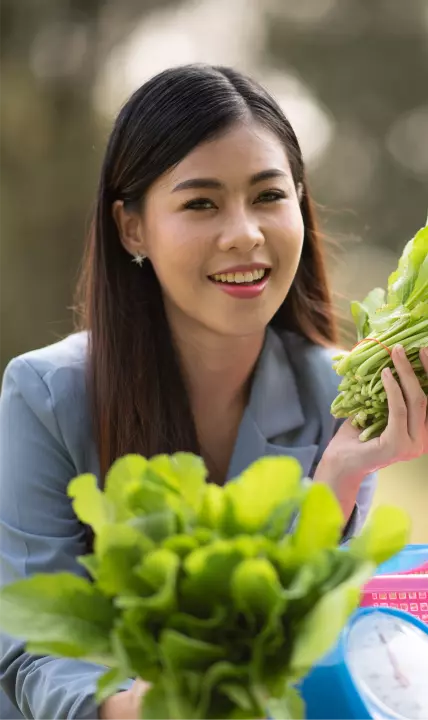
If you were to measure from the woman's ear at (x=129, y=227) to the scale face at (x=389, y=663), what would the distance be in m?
0.71

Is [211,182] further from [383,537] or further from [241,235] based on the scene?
[383,537]

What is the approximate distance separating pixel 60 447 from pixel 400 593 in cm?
57

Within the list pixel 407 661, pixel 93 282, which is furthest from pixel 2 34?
pixel 407 661

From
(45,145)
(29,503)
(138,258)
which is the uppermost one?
(45,145)

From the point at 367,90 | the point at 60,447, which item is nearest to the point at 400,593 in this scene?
the point at 60,447

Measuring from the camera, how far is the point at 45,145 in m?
4.22

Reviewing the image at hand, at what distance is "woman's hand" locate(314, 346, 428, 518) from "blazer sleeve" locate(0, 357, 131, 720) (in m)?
0.36

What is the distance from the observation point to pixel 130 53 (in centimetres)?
397

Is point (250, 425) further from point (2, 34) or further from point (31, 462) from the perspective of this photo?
point (2, 34)

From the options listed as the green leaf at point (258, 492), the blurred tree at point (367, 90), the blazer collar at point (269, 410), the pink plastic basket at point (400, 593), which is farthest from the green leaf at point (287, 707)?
the blurred tree at point (367, 90)

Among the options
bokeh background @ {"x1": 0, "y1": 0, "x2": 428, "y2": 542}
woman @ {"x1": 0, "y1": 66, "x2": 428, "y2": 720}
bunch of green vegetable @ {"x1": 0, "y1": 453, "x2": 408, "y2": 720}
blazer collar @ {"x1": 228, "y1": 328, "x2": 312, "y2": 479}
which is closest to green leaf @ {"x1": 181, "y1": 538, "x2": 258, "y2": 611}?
bunch of green vegetable @ {"x1": 0, "y1": 453, "x2": 408, "y2": 720}

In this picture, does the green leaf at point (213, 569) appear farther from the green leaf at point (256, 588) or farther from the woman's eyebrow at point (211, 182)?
the woman's eyebrow at point (211, 182)

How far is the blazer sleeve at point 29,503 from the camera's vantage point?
3.66 ft

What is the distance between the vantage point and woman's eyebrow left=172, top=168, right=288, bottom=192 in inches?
47.1
